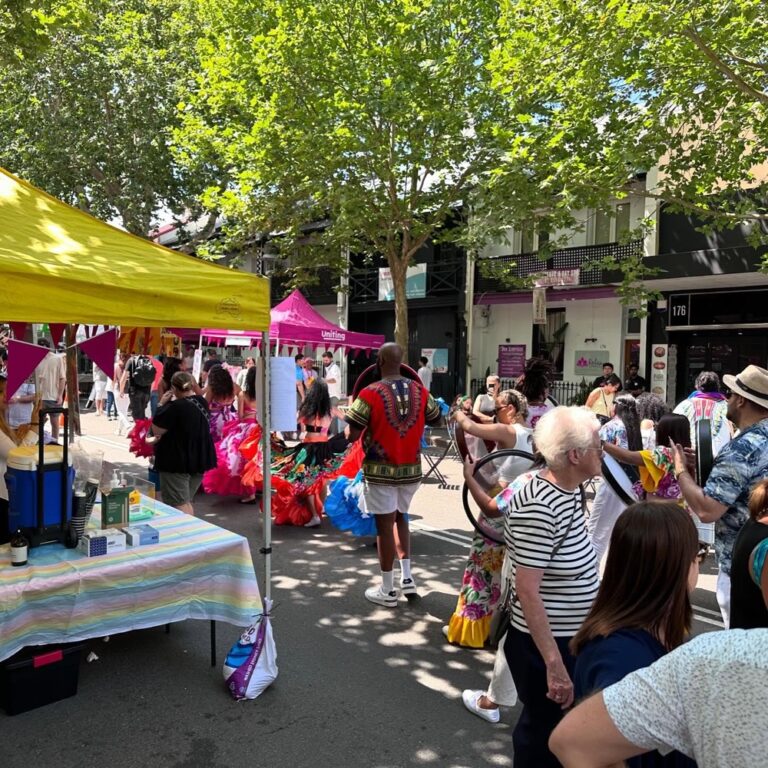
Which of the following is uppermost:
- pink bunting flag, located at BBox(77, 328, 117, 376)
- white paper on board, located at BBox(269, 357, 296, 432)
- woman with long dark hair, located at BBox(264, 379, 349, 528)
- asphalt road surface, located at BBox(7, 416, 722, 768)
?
pink bunting flag, located at BBox(77, 328, 117, 376)

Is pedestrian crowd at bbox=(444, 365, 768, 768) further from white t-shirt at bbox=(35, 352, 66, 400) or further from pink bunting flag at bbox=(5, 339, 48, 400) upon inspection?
white t-shirt at bbox=(35, 352, 66, 400)

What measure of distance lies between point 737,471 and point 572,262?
52.4ft

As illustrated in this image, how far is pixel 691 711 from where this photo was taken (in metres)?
1.04

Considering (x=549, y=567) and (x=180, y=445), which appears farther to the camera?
(x=180, y=445)

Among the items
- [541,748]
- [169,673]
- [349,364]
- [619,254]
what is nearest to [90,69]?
[349,364]

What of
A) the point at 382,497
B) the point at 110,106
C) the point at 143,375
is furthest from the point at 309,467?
the point at 110,106

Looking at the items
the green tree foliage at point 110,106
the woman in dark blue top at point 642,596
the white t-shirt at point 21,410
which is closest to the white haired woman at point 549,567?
the woman in dark blue top at point 642,596

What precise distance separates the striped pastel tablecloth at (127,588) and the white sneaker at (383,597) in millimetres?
1427

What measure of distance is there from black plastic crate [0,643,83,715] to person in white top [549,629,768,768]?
3086 millimetres

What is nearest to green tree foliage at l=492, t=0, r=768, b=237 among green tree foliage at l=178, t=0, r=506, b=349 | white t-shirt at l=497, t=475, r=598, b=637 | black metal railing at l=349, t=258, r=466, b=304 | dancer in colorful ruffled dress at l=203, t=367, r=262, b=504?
green tree foliage at l=178, t=0, r=506, b=349

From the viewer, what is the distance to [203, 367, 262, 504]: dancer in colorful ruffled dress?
805 cm

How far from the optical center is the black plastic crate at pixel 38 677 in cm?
324

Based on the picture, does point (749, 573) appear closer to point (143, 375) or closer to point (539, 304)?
point (143, 375)

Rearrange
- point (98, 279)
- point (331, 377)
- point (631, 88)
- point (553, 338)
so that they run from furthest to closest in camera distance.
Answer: point (553, 338)
point (331, 377)
point (631, 88)
point (98, 279)
